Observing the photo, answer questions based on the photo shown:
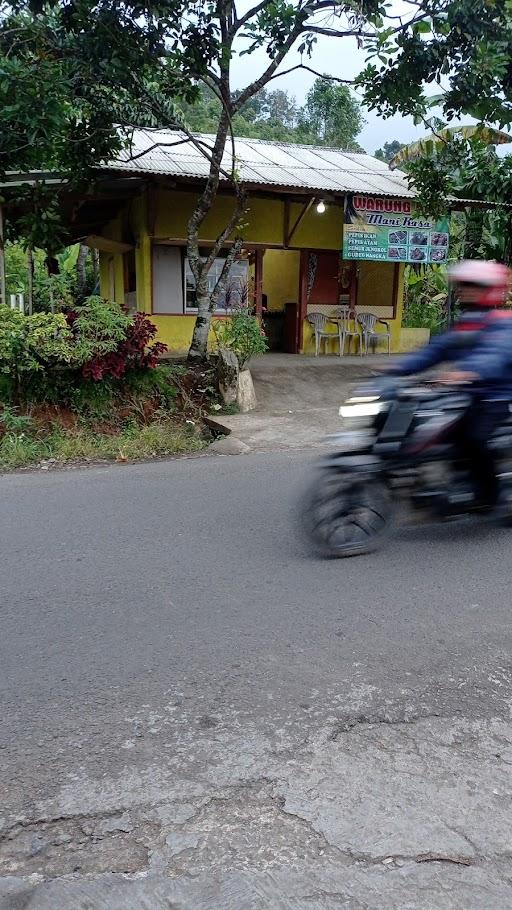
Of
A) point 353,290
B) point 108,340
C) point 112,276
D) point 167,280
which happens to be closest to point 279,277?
point 353,290

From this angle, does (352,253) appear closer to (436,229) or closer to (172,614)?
(436,229)

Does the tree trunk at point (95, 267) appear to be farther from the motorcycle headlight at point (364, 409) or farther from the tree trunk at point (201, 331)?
the motorcycle headlight at point (364, 409)

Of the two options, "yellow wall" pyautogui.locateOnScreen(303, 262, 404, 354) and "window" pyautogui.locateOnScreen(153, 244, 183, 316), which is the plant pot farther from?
"yellow wall" pyautogui.locateOnScreen(303, 262, 404, 354)

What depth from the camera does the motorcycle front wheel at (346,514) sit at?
163 inches

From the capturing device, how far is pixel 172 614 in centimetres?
346

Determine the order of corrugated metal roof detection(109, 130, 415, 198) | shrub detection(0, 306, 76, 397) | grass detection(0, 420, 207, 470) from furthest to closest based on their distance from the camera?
corrugated metal roof detection(109, 130, 415, 198) < shrub detection(0, 306, 76, 397) < grass detection(0, 420, 207, 470)

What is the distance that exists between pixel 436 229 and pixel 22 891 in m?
13.7

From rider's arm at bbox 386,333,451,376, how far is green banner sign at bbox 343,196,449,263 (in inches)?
349

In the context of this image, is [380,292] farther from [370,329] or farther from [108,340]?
[108,340]

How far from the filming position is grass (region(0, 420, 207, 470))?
7215mm

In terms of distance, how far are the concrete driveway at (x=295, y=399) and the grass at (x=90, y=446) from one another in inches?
30.8

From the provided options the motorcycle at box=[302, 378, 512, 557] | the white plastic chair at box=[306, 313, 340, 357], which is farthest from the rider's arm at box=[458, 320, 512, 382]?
the white plastic chair at box=[306, 313, 340, 357]

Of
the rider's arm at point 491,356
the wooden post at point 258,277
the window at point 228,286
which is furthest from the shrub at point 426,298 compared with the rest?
the rider's arm at point 491,356

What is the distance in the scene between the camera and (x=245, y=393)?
9484 millimetres
